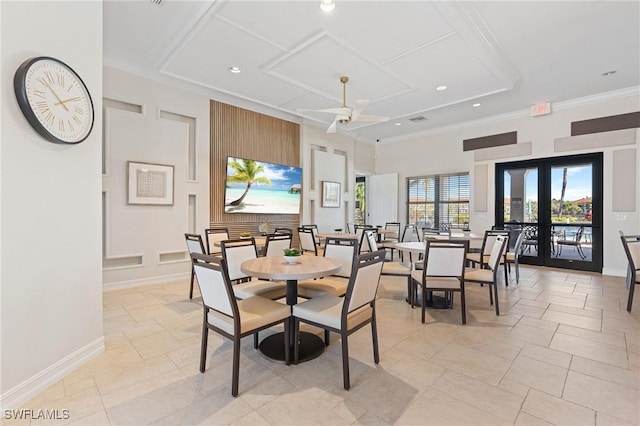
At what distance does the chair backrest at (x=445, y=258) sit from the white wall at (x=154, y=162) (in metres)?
4.11

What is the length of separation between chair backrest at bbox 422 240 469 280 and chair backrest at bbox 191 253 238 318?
2.21 meters

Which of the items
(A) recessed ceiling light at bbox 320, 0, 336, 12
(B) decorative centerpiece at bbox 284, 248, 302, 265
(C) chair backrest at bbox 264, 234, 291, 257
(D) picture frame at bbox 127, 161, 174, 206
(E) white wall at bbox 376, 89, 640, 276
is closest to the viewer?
(B) decorative centerpiece at bbox 284, 248, 302, 265

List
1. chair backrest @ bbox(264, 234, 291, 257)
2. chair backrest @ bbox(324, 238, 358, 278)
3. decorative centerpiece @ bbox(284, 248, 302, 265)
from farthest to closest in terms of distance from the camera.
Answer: chair backrest @ bbox(264, 234, 291, 257) < chair backrest @ bbox(324, 238, 358, 278) < decorative centerpiece @ bbox(284, 248, 302, 265)

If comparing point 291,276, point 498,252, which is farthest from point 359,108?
point 291,276

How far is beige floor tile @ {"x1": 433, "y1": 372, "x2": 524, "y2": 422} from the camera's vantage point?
1875 millimetres

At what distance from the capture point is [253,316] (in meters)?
2.20

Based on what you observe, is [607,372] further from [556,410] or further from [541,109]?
[541,109]

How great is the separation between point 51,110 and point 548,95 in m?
7.41

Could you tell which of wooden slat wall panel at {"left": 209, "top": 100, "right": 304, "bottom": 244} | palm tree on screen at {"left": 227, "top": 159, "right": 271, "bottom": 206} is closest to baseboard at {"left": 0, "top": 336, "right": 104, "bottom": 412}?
wooden slat wall panel at {"left": 209, "top": 100, "right": 304, "bottom": 244}

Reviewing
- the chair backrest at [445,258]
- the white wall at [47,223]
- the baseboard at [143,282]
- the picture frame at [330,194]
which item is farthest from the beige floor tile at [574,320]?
the baseboard at [143,282]

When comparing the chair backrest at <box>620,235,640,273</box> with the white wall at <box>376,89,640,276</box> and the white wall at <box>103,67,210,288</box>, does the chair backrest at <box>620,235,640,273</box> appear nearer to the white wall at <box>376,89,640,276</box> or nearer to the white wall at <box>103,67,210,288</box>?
the white wall at <box>376,89,640,276</box>

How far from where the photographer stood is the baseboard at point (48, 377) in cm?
188

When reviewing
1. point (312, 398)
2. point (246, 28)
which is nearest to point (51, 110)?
point (246, 28)

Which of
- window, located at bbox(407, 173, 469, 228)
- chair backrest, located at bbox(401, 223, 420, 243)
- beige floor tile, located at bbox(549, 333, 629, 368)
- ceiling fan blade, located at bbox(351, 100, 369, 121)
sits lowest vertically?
beige floor tile, located at bbox(549, 333, 629, 368)
